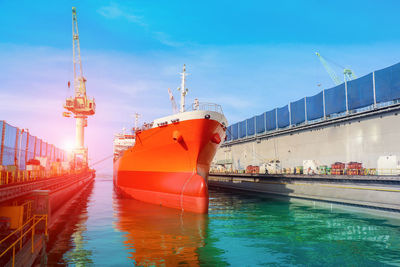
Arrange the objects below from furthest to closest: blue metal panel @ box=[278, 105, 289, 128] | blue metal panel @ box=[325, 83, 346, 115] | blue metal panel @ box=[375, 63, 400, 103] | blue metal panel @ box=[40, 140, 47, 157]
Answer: blue metal panel @ box=[278, 105, 289, 128]
blue metal panel @ box=[40, 140, 47, 157]
blue metal panel @ box=[325, 83, 346, 115]
blue metal panel @ box=[375, 63, 400, 103]

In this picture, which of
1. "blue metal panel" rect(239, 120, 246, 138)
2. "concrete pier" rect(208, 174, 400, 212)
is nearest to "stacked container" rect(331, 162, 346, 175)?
"concrete pier" rect(208, 174, 400, 212)

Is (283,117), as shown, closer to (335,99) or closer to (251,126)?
(335,99)

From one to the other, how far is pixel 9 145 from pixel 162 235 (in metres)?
18.3

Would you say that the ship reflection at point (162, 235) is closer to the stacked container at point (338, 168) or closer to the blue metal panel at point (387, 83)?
the stacked container at point (338, 168)

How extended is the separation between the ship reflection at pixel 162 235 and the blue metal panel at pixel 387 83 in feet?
81.9

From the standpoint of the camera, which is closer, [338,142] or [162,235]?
[162,235]

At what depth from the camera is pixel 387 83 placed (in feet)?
104

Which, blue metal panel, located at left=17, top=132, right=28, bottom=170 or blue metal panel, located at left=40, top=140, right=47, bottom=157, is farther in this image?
blue metal panel, located at left=40, top=140, right=47, bottom=157

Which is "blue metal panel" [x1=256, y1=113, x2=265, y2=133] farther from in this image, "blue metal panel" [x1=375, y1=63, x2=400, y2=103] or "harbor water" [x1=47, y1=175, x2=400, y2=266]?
"harbor water" [x1=47, y1=175, x2=400, y2=266]

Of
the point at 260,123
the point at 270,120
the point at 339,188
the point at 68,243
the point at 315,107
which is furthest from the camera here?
the point at 260,123

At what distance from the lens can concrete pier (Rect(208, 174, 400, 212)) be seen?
21.8 metres

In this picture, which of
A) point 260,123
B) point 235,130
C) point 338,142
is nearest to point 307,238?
point 338,142

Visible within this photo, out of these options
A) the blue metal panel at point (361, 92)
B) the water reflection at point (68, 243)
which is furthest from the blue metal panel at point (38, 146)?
the blue metal panel at point (361, 92)

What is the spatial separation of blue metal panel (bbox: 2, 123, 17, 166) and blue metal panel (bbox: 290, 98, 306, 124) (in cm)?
3857
